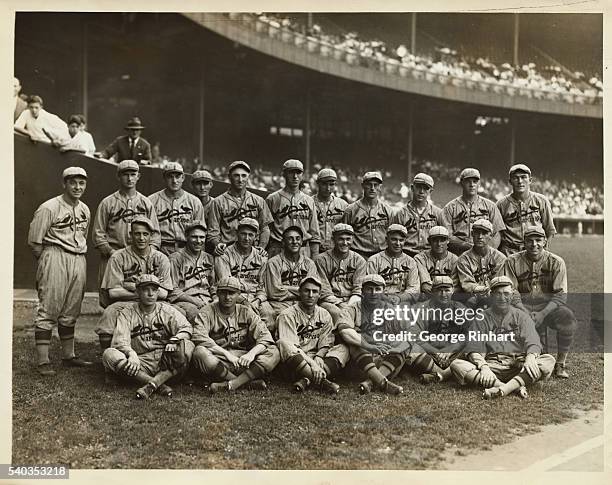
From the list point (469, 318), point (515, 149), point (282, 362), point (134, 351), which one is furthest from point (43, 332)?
point (515, 149)

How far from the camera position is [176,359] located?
4.46 meters

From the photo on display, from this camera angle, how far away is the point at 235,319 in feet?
15.5

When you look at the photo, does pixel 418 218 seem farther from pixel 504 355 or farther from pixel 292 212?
pixel 504 355

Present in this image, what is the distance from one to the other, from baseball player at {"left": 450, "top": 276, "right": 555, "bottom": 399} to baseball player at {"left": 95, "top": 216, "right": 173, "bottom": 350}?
238cm

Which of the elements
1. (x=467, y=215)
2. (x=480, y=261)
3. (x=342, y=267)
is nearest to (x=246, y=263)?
(x=342, y=267)

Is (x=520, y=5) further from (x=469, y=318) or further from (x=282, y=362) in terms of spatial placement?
(x=282, y=362)

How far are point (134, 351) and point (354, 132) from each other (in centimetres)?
935

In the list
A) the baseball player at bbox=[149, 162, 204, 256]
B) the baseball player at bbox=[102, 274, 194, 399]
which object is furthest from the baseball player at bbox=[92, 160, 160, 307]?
the baseball player at bbox=[102, 274, 194, 399]

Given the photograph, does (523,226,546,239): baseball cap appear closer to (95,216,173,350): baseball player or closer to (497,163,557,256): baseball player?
(497,163,557,256): baseball player

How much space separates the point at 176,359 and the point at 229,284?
672mm

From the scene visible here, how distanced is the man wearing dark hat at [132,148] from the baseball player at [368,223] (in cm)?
256

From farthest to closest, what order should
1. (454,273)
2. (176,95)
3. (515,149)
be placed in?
1. (515,149)
2. (176,95)
3. (454,273)

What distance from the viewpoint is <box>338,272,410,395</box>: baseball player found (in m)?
4.55

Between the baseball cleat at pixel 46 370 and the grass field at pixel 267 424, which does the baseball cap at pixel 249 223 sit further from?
the baseball cleat at pixel 46 370
